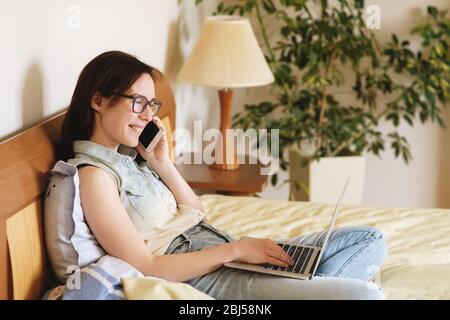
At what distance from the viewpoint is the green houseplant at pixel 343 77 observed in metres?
3.17

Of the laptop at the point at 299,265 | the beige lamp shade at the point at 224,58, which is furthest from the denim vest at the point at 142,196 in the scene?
the beige lamp shade at the point at 224,58

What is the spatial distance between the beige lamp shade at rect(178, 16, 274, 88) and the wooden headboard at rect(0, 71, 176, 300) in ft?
3.75

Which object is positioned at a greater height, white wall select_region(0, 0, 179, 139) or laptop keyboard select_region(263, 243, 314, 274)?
white wall select_region(0, 0, 179, 139)

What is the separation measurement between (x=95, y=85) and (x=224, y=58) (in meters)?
1.14

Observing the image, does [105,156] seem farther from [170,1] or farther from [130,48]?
[170,1]

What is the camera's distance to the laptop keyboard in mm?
1595

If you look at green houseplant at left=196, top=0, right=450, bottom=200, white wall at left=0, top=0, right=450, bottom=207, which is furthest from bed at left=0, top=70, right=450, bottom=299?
green houseplant at left=196, top=0, right=450, bottom=200

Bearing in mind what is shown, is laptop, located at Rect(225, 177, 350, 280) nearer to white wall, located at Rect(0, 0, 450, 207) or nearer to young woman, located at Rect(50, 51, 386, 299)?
young woman, located at Rect(50, 51, 386, 299)

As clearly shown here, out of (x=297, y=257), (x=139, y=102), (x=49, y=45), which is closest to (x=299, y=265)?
(x=297, y=257)

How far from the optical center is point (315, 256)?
165cm

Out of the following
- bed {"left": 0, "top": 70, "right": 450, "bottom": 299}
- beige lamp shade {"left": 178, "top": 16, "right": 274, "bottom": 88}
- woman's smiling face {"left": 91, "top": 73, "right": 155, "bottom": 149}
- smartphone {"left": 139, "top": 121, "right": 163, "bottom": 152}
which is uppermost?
beige lamp shade {"left": 178, "top": 16, "right": 274, "bottom": 88}

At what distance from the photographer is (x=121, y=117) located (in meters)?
1.64

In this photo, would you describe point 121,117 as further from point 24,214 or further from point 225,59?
point 225,59

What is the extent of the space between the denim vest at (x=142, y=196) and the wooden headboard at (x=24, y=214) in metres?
0.08
